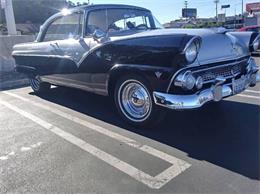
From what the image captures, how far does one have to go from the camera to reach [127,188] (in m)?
2.93

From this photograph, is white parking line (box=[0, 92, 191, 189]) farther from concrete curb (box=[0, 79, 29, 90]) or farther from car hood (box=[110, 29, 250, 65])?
concrete curb (box=[0, 79, 29, 90])

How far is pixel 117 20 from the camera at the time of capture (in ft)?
17.5

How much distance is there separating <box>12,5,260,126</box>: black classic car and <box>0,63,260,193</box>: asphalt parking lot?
450 millimetres

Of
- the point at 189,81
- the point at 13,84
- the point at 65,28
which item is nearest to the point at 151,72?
the point at 189,81

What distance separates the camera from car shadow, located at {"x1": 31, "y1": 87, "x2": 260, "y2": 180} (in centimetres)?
339

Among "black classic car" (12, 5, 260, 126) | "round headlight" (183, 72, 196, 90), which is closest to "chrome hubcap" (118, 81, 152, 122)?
"black classic car" (12, 5, 260, 126)

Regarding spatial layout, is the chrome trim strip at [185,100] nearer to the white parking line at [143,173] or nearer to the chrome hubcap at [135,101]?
the chrome hubcap at [135,101]

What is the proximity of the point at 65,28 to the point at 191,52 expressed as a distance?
2.74m

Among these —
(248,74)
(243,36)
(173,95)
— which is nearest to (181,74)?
(173,95)

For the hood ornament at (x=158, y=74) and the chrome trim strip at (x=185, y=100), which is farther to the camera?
the hood ornament at (x=158, y=74)

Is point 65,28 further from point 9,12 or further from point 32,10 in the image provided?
point 32,10

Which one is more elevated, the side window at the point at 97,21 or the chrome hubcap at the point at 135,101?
the side window at the point at 97,21

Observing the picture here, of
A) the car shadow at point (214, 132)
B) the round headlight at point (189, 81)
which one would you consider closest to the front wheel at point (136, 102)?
the car shadow at point (214, 132)

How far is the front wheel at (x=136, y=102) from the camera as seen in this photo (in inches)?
165
